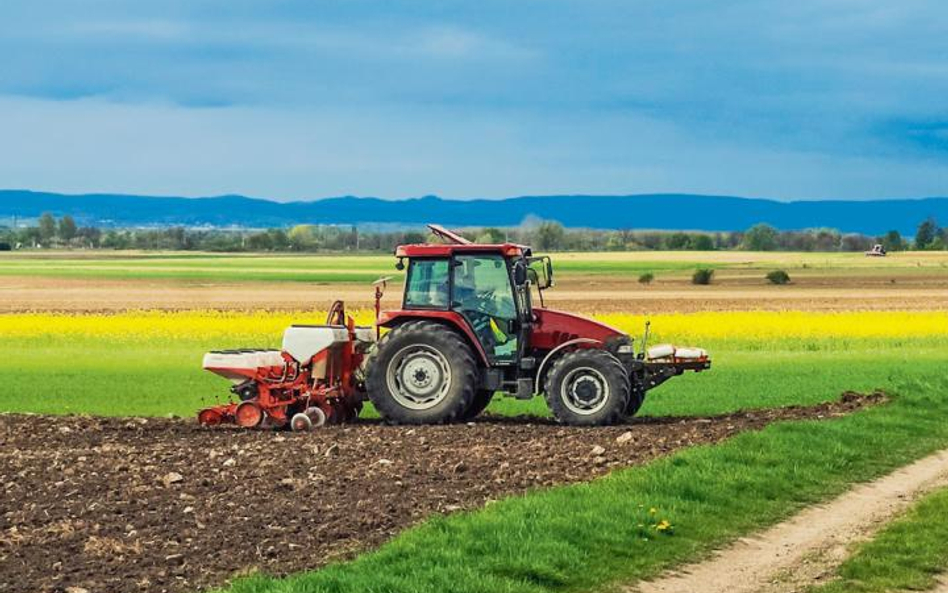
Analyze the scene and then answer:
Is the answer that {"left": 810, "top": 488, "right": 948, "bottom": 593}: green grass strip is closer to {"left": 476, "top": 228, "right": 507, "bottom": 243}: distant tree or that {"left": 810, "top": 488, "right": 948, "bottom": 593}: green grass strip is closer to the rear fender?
the rear fender

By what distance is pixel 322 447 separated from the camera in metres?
18.5

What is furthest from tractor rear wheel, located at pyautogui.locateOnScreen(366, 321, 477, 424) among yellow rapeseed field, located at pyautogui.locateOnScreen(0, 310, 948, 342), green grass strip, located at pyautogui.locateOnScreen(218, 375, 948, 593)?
yellow rapeseed field, located at pyautogui.locateOnScreen(0, 310, 948, 342)

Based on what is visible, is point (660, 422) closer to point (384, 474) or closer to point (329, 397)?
point (329, 397)

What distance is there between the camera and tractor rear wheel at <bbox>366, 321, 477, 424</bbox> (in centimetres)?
2106

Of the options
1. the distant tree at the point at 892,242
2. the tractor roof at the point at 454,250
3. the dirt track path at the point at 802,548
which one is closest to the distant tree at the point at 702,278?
the tractor roof at the point at 454,250

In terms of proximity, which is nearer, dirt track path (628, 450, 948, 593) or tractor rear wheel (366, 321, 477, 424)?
dirt track path (628, 450, 948, 593)

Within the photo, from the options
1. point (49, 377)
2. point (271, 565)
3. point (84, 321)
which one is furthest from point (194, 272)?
point (271, 565)

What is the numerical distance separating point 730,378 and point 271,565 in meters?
21.0

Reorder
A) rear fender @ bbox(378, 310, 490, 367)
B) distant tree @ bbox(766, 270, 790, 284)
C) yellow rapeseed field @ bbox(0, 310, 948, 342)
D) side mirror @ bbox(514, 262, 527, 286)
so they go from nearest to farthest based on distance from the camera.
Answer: side mirror @ bbox(514, 262, 527, 286) < rear fender @ bbox(378, 310, 490, 367) < yellow rapeseed field @ bbox(0, 310, 948, 342) < distant tree @ bbox(766, 270, 790, 284)

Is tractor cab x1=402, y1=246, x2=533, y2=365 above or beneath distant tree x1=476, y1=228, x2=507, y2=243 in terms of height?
beneath

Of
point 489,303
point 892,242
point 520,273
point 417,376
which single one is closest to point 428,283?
point 489,303

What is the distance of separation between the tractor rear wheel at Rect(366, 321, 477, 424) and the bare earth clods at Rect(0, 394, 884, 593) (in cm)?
51

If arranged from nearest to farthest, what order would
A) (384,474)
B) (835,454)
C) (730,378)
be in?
(384,474), (835,454), (730,378)

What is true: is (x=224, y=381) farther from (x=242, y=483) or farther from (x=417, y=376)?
(x=242, y=483)
